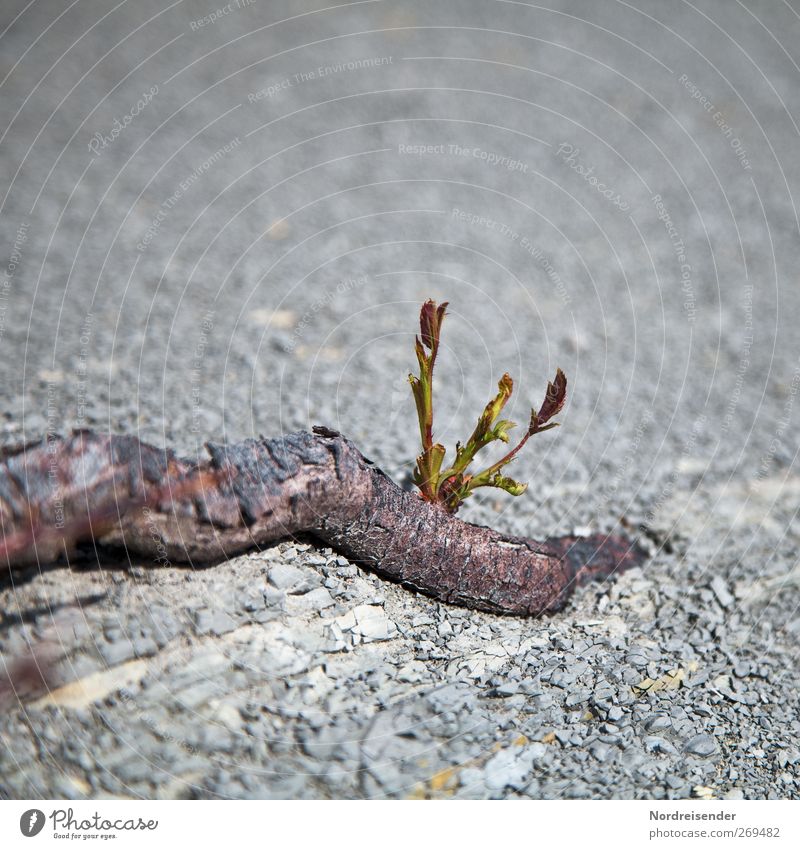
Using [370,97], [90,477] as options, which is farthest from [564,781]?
[370,97]

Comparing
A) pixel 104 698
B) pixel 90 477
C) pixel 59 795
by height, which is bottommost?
pixel 59 795

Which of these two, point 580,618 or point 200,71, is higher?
point 200,71
